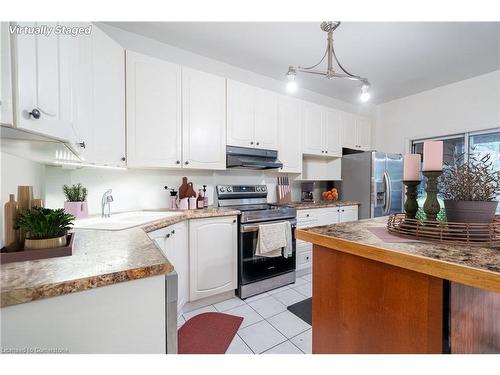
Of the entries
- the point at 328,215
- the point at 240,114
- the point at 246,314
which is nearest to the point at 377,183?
the point at 328,215

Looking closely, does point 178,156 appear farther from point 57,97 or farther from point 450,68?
point 450,68

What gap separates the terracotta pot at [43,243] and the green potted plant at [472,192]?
60.9 inches

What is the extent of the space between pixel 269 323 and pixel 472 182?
163cm

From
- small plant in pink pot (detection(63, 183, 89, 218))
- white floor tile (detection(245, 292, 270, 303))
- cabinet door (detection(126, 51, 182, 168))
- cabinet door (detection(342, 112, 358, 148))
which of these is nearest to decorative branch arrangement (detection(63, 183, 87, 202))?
small plant in pink pot (detection(63, 183, 89, 218))

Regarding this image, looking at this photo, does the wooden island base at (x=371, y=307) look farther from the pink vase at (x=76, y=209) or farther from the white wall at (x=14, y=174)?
the pink vase at (x=76, y=209)

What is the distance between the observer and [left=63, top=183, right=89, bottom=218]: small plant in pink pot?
170cm

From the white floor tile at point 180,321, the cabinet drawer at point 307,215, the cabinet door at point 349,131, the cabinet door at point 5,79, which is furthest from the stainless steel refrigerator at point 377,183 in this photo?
the cabinet door at point 5,79

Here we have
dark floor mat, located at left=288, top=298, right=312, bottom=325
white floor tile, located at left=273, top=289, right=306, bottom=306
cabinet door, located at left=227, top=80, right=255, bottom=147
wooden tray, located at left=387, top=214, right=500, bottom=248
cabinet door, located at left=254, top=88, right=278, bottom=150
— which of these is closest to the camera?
wooden tray, located at left=387, top=214, right=500, bottom=248

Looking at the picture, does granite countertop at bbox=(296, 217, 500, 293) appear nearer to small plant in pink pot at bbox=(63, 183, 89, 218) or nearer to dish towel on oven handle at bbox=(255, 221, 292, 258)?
dish towel on oven handle at bbox=(255, 221, 292, 258)

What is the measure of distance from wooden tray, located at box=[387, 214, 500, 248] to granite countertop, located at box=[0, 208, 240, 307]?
97cm

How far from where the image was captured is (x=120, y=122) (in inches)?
70.8

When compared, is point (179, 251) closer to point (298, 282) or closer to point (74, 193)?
point (74, 193)

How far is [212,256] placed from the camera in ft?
6.70
